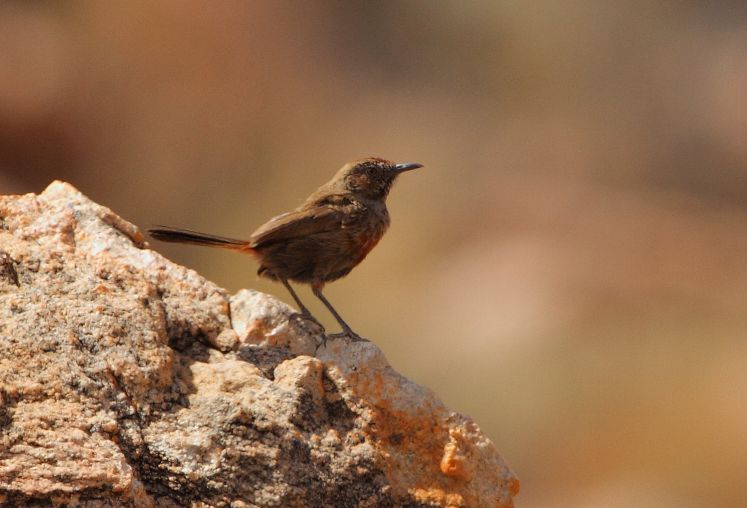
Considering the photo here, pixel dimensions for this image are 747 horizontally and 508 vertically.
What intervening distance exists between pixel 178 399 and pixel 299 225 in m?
2.26

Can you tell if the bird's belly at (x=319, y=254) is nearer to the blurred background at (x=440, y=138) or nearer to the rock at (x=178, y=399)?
the rock at (x=178, y=399)

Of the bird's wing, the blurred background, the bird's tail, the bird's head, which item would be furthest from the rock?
the blurred background

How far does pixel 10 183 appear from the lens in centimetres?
2023

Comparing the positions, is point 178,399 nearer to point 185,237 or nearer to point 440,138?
point 185,237

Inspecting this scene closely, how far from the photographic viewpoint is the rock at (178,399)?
344 cm

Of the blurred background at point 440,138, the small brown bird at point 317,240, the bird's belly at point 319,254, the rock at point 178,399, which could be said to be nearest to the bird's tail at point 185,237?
the small brown bird at point 317,240

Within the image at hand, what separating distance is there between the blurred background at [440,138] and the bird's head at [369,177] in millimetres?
8549

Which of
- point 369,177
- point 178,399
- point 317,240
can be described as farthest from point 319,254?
point 178,399

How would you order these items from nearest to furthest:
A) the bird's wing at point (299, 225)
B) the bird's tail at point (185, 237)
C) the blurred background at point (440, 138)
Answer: the bird's tail at point (185, 237), the bird's wing at point (299, 225), the blurred background at point (440, 138)

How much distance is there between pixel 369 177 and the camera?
6.60 m

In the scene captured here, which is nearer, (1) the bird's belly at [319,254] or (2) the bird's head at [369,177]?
(1) the bird's belly at [319,254]

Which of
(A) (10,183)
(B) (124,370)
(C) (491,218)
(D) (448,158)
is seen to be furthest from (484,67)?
(B) (124,370)

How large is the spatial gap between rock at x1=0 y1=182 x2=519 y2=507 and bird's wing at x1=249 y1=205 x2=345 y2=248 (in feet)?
4.19

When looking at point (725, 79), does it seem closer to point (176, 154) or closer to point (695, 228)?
point (695, 228)
